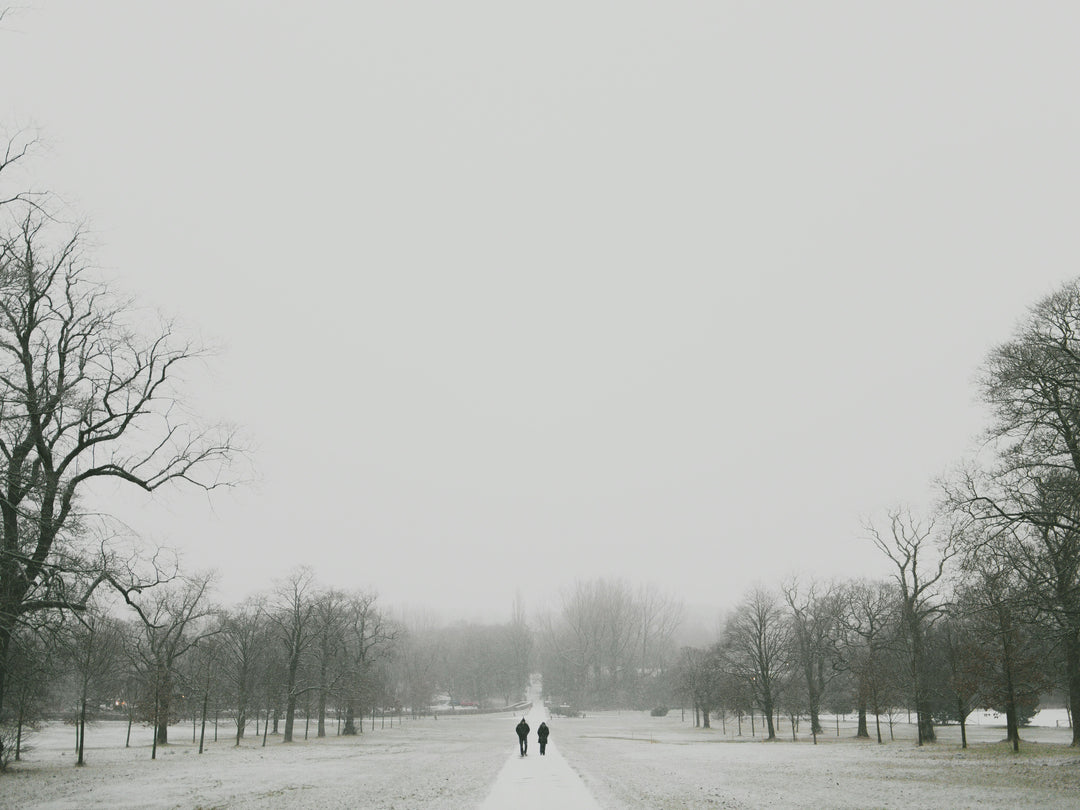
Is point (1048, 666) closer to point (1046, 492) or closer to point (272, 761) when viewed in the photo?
point (1046, 492)

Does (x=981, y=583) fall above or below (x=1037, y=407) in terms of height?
below

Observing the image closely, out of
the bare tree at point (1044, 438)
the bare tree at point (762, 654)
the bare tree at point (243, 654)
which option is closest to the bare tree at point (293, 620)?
the bare tree at point (243, 654)

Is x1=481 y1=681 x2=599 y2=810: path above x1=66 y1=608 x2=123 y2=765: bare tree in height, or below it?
below

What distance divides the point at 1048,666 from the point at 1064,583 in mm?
18689

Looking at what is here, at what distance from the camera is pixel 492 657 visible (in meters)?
133

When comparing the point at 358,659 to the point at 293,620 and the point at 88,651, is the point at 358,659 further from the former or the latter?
the point at 88,651

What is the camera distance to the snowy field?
2028 cm

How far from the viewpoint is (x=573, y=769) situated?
29578 mm

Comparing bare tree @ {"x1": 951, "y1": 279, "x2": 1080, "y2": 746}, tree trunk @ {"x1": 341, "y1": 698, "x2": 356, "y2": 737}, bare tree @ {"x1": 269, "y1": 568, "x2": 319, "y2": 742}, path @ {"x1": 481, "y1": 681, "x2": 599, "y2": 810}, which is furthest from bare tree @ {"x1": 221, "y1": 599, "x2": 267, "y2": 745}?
bare tree @ {"x1": 951, "y1": 279, "x2": 1080, "y2": 746}

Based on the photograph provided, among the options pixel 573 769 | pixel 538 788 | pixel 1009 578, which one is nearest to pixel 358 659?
pixel 573 769

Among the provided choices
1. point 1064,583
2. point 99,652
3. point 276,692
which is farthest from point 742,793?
point 276,692

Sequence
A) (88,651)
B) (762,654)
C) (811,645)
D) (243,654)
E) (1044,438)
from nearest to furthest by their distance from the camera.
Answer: (1044,438)
(88,651)
(762,654)
(243,654)
(811,645)

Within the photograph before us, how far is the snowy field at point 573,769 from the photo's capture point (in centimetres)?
2028

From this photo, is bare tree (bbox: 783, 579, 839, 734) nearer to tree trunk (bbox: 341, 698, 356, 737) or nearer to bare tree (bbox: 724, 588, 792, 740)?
bare tree (bbox: 724, 588, 792, 740)
